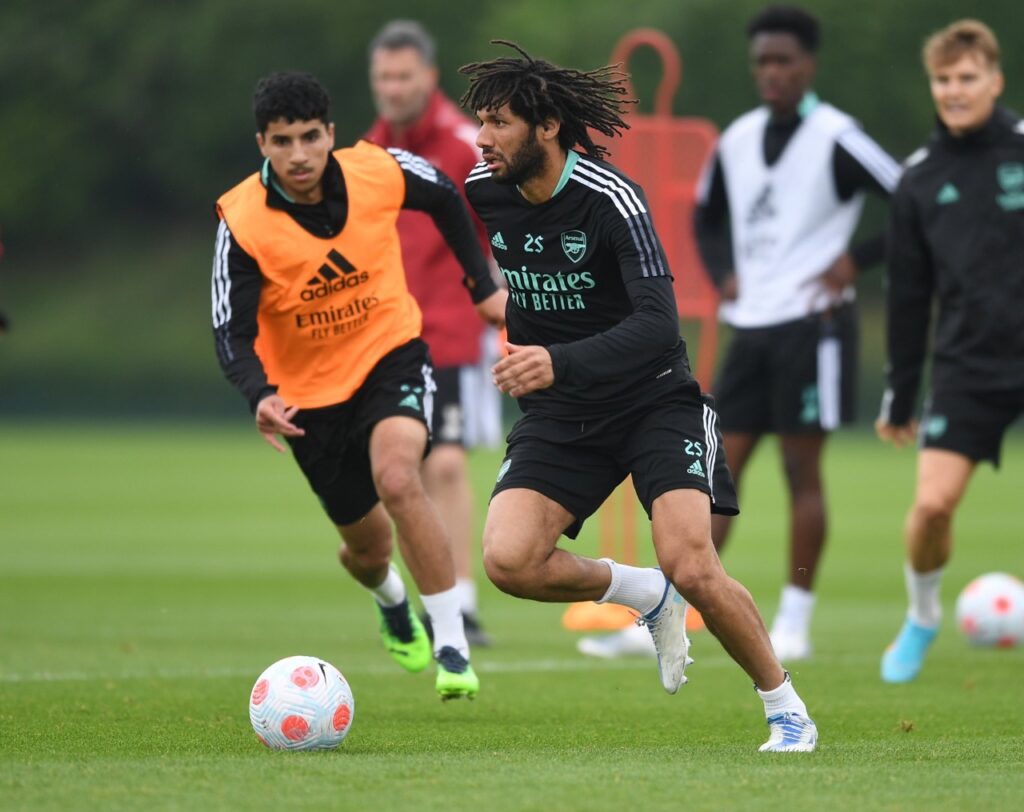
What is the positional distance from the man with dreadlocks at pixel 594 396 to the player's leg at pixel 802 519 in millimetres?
3145

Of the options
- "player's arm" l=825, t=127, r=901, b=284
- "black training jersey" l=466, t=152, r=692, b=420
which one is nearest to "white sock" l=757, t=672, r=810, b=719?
"black training jersey" l=466, t=152, r=692, b=420

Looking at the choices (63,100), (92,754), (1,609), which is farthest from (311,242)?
(63,100)

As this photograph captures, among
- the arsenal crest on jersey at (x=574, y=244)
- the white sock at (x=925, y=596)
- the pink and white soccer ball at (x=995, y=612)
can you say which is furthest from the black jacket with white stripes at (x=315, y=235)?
the pink and white soccer ball at (x=995, y=612)

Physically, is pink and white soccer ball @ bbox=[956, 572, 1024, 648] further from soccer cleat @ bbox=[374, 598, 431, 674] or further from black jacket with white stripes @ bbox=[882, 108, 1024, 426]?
soccer cleat @ bbox=[374, 598, 431, 674]

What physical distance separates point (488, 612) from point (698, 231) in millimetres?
3102

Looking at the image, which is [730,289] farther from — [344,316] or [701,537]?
[701,537]

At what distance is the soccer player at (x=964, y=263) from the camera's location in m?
8.07

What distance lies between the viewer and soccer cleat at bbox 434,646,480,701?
22.7ft

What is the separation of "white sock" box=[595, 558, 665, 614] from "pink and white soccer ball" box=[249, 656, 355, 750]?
968 millimetres

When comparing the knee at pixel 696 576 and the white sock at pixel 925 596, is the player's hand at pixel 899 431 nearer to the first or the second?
the white sock at pixel 925 596

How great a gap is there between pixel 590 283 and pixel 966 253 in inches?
103

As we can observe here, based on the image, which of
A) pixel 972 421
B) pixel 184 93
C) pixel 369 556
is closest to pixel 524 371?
pixel 369 556

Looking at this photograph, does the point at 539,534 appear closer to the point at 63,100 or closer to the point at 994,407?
the point at 994,407

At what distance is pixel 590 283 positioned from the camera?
20.2 feet
